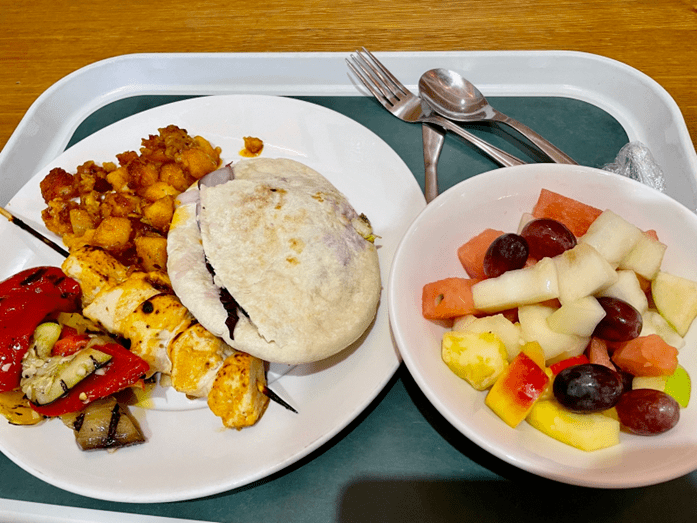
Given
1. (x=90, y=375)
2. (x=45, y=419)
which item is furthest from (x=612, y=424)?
(x=45, y=419)

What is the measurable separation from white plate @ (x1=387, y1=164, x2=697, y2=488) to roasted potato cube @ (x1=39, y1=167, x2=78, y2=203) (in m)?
1.24

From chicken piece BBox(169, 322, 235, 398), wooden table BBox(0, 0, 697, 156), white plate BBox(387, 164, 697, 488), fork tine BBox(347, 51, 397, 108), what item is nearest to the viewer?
white plate BBox(387, 164, 697, 488)

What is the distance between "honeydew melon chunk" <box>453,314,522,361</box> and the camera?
3.24 ft

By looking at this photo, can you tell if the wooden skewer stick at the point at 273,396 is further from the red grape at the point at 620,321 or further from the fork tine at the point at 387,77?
the fork tine at the point at 387,77

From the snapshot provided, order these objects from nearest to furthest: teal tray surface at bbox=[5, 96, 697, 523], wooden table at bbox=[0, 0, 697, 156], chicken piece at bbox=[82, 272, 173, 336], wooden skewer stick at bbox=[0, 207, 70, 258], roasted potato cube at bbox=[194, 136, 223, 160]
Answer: teal tray surface at bbox=[5, 96, 697, 523] → chicken piece at bbox=[82, 272, 173, 336] → wooden skewer stick at bbox=[0, 207, 70, 258] → roasted potato cube at bbox=[194, 136, 223, 160] → wooden table at bbox=[0, 0, 697, 156]

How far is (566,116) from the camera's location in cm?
182

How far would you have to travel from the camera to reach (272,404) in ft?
4.13

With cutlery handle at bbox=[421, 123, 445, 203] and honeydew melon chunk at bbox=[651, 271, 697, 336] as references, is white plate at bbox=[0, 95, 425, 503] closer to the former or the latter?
cutlery handle at bbox=[421, 123, 445, 203]

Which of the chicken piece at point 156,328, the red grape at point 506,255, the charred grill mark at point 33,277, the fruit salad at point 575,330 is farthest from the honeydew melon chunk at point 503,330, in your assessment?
the charred grill mark at point 33,277

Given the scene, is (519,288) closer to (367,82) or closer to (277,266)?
(277,266)

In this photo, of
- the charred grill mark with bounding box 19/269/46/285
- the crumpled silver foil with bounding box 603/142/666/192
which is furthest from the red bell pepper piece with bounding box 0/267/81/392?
the crumpled silver foil with bounding box 603/142/666/192

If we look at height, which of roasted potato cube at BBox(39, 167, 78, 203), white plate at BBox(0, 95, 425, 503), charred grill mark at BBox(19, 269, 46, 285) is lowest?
white plate at BBox(0, 95, 425, 503)

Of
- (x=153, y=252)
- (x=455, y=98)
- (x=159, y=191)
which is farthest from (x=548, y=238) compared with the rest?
(x=159, y=191)

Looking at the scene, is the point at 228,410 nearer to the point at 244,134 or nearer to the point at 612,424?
the point at 612,424
